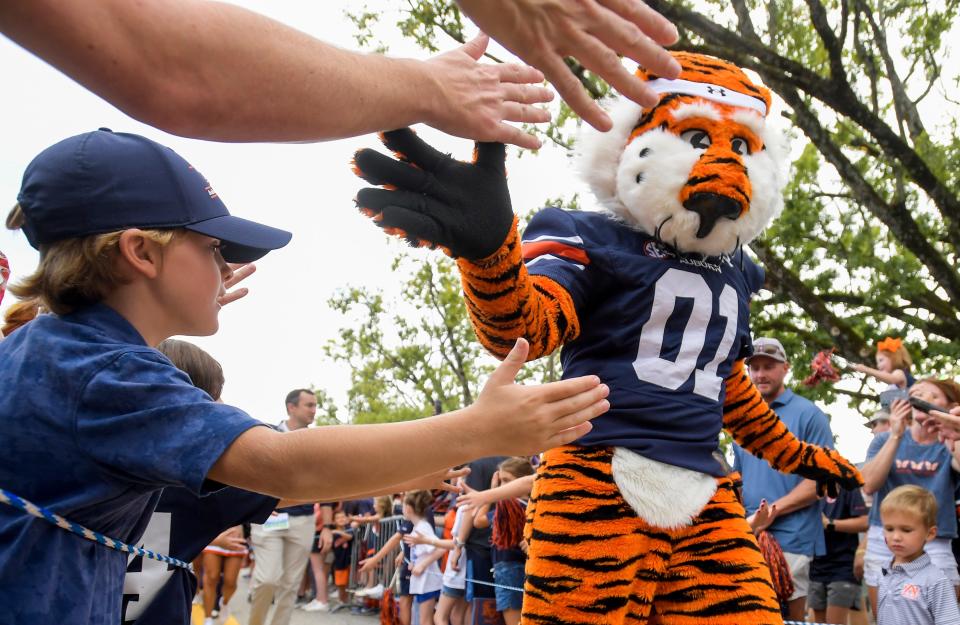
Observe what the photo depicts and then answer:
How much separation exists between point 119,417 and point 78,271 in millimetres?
384

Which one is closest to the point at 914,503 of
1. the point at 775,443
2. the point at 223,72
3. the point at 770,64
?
the point at 775,443

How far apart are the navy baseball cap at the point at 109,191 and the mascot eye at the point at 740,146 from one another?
73.3 inches

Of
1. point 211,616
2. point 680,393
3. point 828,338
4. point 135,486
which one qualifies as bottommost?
point 211,616

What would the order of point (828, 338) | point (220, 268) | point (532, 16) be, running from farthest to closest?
1. point (828, 338)
2. point (220, 268)
3. point (532, 16)

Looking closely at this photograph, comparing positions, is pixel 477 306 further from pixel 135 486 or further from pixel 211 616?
pixel 211 616

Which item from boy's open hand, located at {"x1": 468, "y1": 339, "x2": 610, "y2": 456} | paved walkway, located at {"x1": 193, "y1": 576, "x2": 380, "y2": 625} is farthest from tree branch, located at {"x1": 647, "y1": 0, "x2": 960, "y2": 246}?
boy's open hand, located at {"x1": 468, "y1": 339, "x2": 610, "y2": 456}

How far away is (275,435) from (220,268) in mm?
602

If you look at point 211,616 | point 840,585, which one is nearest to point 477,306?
point 840,585

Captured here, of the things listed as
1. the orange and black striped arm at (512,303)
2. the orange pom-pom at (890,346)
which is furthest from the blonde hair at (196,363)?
the orange pom-pom at (890,346)

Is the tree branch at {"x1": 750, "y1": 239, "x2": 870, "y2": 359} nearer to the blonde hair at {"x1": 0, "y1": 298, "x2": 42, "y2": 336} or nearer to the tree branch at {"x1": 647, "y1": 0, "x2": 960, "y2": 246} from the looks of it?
the tree branch at {"x1": 647, "y1": 0, "x2": 960, "y2": 246}

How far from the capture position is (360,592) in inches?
441

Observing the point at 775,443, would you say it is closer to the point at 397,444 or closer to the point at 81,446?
the point at 397,444

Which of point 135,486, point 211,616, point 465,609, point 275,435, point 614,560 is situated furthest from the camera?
point 211,616

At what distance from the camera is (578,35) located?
56.5 inches
